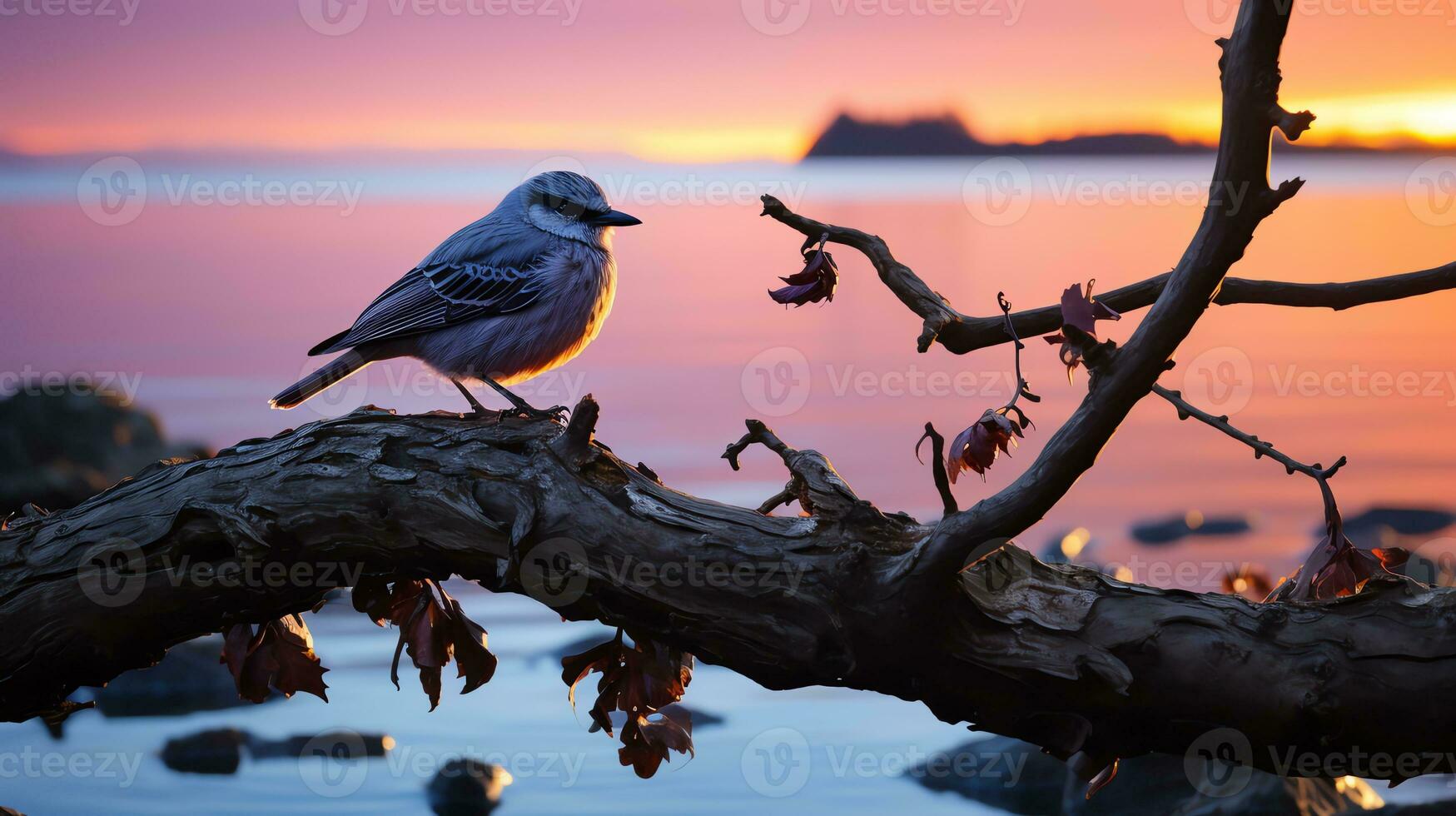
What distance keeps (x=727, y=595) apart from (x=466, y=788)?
3.00 m

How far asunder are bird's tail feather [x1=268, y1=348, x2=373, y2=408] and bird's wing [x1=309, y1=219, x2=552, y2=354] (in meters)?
0.06

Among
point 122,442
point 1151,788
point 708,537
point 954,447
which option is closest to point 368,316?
point 708,537

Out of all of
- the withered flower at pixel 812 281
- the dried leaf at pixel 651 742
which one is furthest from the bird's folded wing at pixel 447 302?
the dried leaf at pixel 651 742

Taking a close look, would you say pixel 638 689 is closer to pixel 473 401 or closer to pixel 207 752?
pixel 473 401

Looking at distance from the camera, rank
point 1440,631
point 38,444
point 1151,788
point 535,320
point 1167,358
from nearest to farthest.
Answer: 1. point 1167,358
2. point 1440,631
3. point 535,320
4. point 1151,788
5. point 38,444

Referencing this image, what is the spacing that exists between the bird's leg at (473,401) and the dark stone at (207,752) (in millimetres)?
2668

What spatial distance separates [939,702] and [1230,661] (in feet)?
2.45

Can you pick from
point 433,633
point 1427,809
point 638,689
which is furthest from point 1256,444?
point 1427,809

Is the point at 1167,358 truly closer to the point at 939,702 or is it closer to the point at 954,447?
the point at 954,447

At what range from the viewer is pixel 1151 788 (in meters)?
5.41

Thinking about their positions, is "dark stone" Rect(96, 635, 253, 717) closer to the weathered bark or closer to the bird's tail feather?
the bird's tail feather

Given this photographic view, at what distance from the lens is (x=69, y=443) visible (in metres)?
9.02

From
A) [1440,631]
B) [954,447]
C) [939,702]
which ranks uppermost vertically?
[954,447]

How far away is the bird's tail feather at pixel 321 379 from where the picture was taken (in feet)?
14.1
